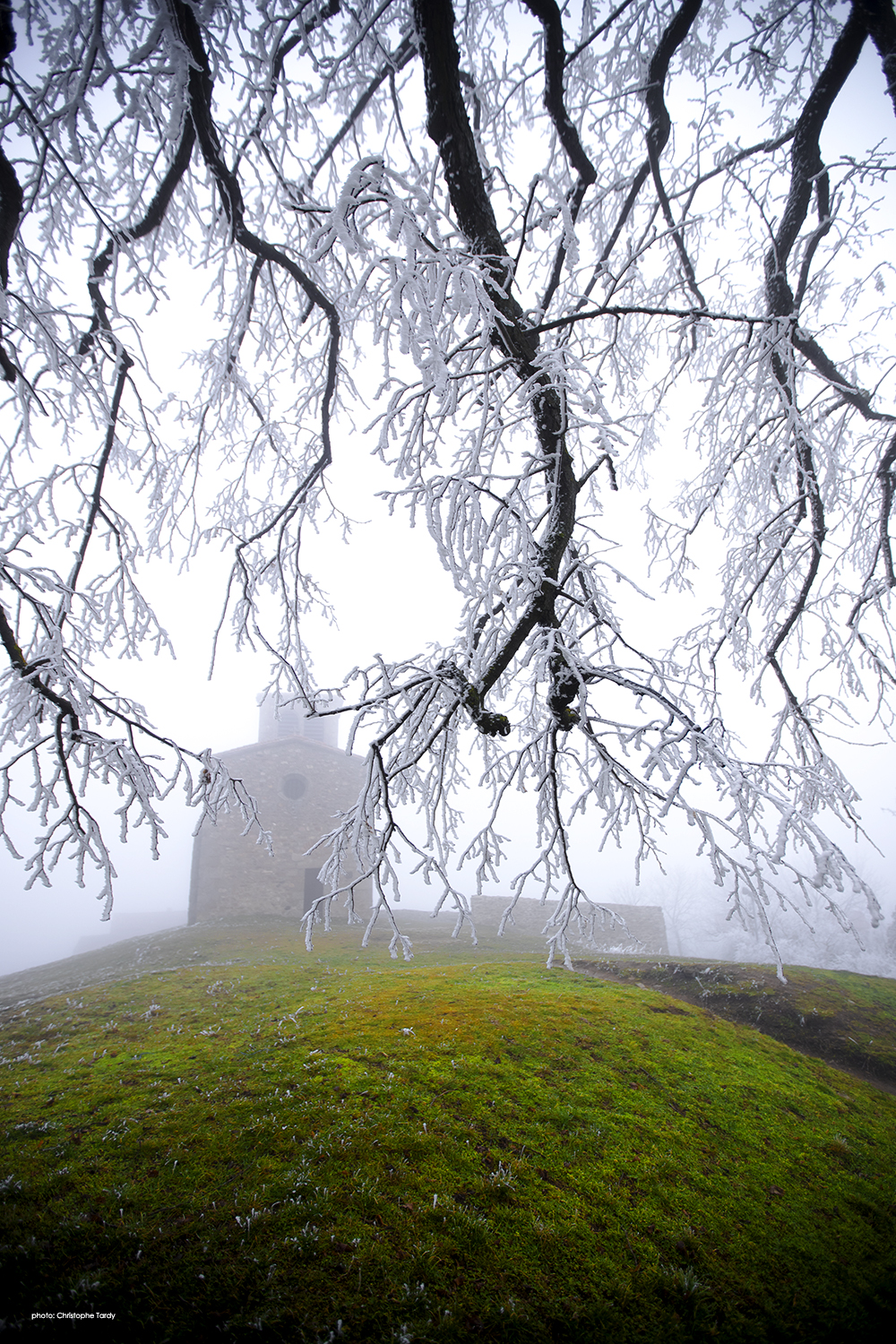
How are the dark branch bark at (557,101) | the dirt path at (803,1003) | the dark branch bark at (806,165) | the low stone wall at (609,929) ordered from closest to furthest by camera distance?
the dark branch bark at (557,101) → the dark branch bark at (806,165) → the dirt path at (803,1003) → the low stone wall at (609,929)

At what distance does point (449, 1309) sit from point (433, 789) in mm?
2312

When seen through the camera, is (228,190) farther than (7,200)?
Yes

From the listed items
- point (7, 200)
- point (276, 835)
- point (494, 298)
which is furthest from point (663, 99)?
point (276, 835)

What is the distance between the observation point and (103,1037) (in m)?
5.38

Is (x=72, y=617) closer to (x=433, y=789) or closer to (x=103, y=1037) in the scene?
(x=433, y=789)

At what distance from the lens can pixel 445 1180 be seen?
2.93m

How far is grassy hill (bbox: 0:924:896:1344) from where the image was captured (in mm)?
2268

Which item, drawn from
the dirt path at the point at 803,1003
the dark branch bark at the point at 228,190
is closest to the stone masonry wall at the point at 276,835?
the dirt path at the point at 803,1003

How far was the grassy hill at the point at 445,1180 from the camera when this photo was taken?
2.27 metres

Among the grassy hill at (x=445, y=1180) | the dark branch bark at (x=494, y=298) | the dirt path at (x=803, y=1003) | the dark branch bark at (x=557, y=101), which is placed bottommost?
the dirt path at (x=803, y=1003)

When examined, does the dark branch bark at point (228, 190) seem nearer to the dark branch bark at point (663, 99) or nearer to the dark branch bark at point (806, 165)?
the dark branch bark at point (663, 99)

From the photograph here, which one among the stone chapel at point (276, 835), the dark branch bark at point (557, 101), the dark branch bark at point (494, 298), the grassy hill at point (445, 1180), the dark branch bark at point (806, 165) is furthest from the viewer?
the stone chapel at point (276, 835)

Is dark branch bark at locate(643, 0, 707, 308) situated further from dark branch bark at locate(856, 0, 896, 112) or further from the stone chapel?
the stone chapel

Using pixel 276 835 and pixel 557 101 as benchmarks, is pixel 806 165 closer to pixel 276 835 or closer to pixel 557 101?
pixel 557 101
